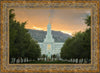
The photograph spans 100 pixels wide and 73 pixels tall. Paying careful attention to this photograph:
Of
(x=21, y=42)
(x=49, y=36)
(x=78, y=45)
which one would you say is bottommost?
(x=78, y=45)

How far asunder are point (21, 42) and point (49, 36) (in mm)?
1676

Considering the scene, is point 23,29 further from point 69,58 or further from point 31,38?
point 69,58

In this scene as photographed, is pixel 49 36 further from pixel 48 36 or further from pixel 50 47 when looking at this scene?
pixel 50 47

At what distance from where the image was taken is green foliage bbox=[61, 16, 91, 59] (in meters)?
12.0

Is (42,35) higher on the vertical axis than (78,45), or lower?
higher

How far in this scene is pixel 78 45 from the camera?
40.4ft

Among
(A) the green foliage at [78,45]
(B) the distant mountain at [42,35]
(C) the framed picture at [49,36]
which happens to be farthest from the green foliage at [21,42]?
(A) the green foliage at [78,45]

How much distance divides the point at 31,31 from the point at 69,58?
2.68m

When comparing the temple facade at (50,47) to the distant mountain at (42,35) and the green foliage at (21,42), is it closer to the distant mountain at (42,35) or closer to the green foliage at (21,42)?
the distant mountain at (42,35)

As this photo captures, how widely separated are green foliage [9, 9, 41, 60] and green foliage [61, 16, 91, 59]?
1.59 metres

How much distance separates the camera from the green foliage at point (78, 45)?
12.0m

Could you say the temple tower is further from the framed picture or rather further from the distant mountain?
the distant mountain

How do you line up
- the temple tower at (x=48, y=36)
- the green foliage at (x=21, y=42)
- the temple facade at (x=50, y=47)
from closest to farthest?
the green foliage at (x=21, y=42)
the temple tower at (x=48, y=36)
the temple facade at (x=50, y=47)

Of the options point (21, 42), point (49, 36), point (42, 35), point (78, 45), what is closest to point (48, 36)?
point (49, 36)
